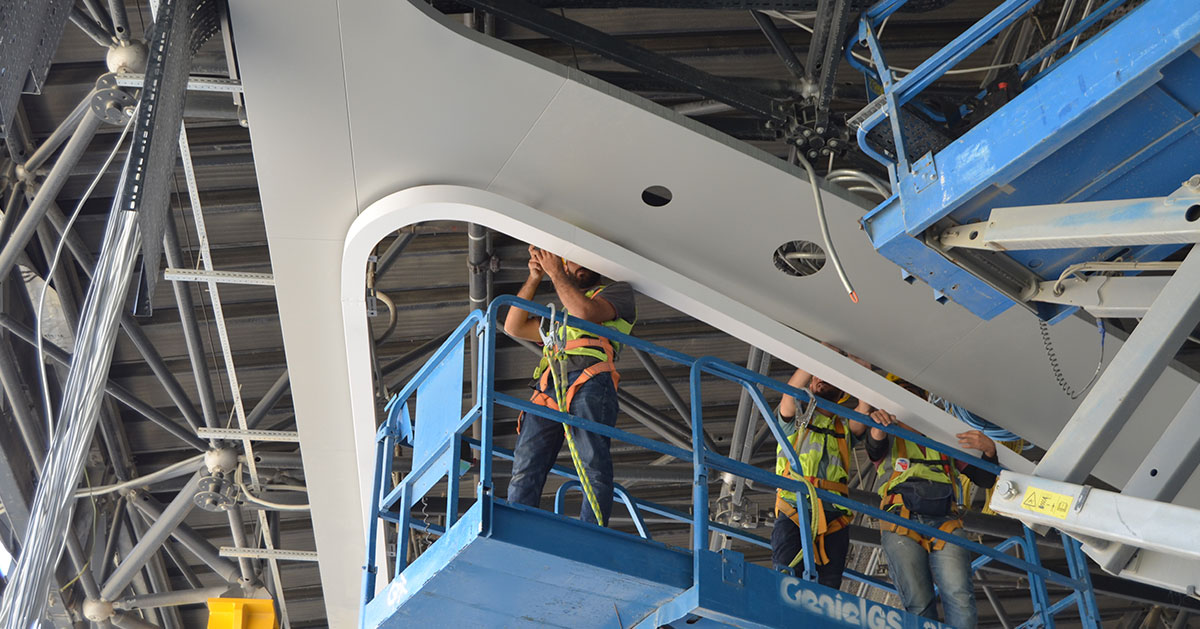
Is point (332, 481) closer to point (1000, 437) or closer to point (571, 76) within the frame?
point (571, 76)

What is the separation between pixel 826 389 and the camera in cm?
888

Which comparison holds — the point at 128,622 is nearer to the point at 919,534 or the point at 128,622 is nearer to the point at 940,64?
the point at 919,534

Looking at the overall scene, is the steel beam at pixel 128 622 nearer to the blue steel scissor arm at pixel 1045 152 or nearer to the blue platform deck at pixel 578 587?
the blue platform deck at pixel 578 587

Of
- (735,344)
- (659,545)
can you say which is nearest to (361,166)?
(659,545)

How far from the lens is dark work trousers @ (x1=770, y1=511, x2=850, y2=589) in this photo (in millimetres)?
8352

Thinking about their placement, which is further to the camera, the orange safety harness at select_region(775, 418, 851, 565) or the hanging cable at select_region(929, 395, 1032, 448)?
the hanging cable at select_region(929, 395, 1032, 448)

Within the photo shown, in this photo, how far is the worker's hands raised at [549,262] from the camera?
789 cm

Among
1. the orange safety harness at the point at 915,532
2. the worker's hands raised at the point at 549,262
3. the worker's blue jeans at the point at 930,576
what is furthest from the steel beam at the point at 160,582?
the worker's blue jeans at the point at 930,576

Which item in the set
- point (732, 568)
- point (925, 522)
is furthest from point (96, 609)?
point (925, 522)

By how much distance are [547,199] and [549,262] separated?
45 centimetres

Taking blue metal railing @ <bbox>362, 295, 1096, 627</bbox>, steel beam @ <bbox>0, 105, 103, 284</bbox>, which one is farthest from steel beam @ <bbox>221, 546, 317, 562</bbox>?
blue metal railing @ <bbox>362, 295, 1096, 627</bbox>

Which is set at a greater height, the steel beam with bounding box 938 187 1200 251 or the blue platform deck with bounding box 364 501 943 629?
the steel beam with bounding box 938 187 1200 251

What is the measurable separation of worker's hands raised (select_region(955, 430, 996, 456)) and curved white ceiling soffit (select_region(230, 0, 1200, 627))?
22 centimetres

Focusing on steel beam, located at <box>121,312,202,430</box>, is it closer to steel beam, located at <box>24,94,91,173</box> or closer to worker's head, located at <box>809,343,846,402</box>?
steel beam, located at <box>24,94,91,173</box>
